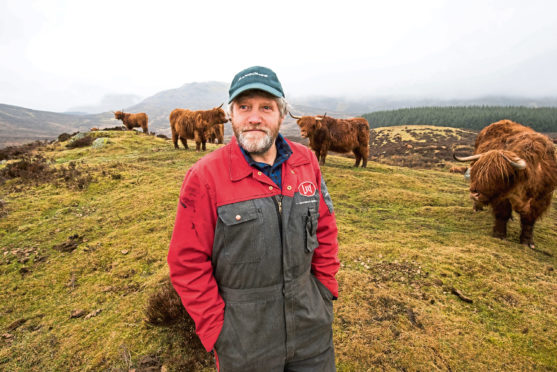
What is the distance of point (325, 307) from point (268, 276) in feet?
2.44

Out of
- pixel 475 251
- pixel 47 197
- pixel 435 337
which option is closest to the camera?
pixel 435 337

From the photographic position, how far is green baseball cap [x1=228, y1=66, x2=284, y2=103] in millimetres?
1934

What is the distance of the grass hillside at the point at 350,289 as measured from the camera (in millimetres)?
2783

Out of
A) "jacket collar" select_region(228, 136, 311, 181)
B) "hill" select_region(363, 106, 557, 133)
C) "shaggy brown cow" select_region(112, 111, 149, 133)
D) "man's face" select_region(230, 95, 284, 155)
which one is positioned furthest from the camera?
"hill" select_region(363, 106, 557, 133)

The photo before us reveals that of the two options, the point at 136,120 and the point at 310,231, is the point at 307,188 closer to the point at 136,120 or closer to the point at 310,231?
the point at 310,231

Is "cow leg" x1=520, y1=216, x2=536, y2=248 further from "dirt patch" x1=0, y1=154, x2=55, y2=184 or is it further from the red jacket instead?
"dirt patch" x1=0, y1=154, x2=55, y2=184

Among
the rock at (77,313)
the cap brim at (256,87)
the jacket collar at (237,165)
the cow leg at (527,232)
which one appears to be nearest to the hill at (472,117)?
the cow leg at (527,232)

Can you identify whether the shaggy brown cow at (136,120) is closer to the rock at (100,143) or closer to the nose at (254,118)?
the rock at (100,143)

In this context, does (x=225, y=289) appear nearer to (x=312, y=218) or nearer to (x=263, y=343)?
(x=263, y=343)

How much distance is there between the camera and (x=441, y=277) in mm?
3953

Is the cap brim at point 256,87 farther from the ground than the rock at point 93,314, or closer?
farther from the ground

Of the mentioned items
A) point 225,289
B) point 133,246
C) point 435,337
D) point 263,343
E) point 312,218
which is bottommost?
point 435,337

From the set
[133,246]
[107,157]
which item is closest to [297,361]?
[133,246]

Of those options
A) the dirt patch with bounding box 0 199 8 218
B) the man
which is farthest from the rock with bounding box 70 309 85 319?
the dirt patch with bounding box 0 199 8 218
